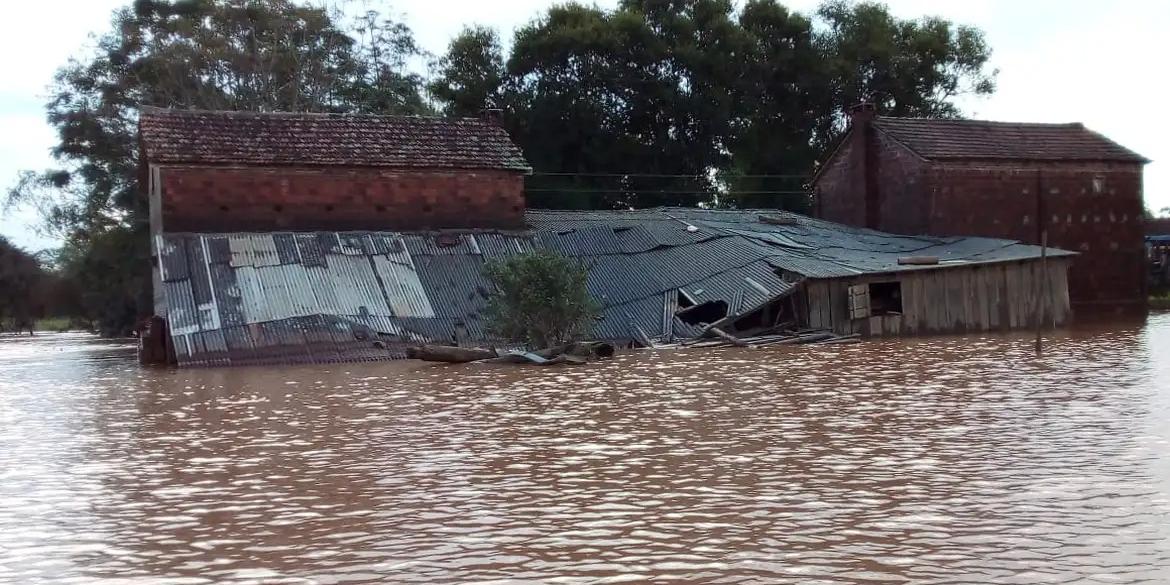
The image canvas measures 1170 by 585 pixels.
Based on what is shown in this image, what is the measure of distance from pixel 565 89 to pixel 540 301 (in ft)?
87.9

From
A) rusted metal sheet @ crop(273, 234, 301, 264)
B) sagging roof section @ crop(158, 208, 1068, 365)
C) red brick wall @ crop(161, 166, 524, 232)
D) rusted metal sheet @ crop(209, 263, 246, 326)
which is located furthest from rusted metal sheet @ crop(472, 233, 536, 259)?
rusted metal sheet @ crop(209, 263, 246, 326)

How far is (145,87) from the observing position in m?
45.5

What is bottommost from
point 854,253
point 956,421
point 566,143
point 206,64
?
point 956,421

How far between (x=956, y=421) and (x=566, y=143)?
124 ft

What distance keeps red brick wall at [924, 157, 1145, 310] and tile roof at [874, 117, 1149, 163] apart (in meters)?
0.34

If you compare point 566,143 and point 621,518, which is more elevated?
point 566,143

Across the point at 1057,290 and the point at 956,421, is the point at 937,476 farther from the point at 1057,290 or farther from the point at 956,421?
the point at 1057,290

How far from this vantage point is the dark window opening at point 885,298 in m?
28.6

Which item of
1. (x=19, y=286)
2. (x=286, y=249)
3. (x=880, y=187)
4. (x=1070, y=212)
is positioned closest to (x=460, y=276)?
(x=286, y=249)

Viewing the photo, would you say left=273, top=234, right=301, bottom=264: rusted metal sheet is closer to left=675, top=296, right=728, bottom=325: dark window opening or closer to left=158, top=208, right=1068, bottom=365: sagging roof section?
left=158, top=208, right=1068, bottom=365: sagging roof section

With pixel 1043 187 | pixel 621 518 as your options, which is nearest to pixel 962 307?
pixel 1043 187

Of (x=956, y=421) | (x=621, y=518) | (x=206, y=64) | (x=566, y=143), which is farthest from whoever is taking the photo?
(x=566, y=143)

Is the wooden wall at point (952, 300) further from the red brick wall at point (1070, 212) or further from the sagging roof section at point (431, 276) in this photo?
the red brick wall at point (1070, 212)

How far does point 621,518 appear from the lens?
8055mm
